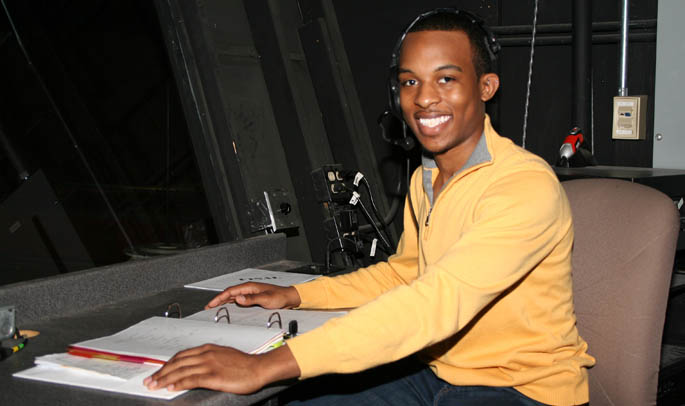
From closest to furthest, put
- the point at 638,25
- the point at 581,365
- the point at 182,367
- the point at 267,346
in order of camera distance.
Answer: the point at 182,367 → the point at 267,346 → the point at 581,365 → the point at 638,25

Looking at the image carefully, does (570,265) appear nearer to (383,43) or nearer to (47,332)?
(47,332)

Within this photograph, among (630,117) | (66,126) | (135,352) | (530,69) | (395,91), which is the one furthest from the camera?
(530,69)

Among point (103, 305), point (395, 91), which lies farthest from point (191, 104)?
point (395, 91)

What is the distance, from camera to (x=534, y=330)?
3.81 ft

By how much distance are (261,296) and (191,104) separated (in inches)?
51.6

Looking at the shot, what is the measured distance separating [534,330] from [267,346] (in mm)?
507

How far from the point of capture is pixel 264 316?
132 centimetres

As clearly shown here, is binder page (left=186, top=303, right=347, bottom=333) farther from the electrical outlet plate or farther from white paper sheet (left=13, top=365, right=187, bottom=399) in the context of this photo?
the electrical outlet plate

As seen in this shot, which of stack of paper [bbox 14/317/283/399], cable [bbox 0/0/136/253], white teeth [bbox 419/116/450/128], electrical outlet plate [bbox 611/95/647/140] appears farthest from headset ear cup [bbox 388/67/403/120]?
electrical outlet plate [bbox 611/95/647/140]

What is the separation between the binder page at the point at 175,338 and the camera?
105 centimetres

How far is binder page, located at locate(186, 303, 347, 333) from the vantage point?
1263 millimetres

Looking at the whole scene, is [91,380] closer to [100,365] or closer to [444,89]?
[100,365]

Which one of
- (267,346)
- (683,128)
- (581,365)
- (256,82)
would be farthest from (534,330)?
(256,82)

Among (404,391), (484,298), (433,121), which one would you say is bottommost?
(404,391)
